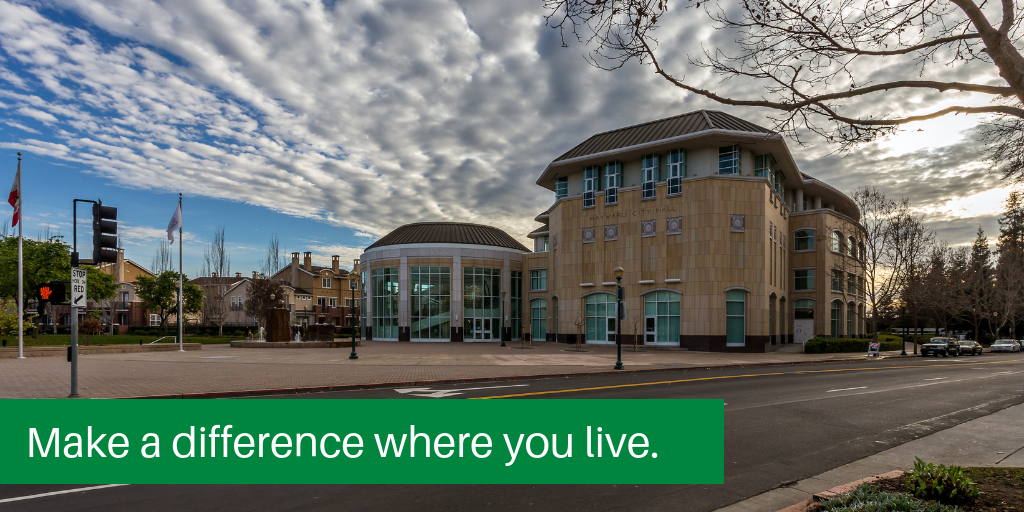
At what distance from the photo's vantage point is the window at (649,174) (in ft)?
133

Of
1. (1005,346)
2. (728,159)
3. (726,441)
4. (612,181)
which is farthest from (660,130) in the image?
(1005,346)

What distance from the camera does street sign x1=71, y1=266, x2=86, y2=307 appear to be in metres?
12.8

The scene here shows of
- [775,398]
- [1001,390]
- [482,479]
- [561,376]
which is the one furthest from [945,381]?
[482,479]

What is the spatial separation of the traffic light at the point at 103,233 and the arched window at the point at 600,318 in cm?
3415

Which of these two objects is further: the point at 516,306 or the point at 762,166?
the point at 516,306

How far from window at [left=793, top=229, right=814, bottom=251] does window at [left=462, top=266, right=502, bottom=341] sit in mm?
27272

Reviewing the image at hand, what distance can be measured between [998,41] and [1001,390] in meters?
16.8

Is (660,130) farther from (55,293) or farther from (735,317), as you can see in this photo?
(55,293)

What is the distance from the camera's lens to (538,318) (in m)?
53.1

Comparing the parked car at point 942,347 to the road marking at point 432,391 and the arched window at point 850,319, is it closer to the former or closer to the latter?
the arched window at point 850,319

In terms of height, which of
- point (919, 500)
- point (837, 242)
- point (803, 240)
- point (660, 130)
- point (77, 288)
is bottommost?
point (919, 500)

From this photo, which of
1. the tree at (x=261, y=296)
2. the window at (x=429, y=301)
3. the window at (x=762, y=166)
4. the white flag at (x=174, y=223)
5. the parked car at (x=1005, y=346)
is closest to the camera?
the white flag at (x=174, y=223)

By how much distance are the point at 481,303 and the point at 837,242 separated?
107 feet

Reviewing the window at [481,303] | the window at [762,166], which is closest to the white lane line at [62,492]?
the window at [762,166]
